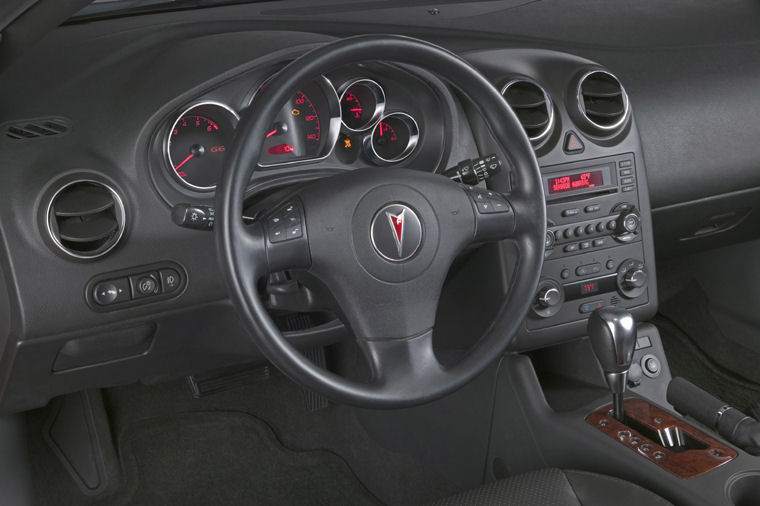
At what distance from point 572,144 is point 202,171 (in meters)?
0.78

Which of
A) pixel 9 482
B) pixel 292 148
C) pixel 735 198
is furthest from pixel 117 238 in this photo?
pixel 735 198

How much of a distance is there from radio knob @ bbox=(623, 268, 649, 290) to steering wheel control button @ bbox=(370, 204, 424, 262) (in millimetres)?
716

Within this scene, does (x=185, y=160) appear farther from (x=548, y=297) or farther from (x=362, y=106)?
(x=548, y=297)

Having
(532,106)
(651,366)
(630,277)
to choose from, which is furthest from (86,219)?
(651,366)

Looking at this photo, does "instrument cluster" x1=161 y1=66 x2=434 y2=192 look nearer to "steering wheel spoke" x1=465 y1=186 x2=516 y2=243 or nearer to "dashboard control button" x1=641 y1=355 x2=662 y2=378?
"steering wheel spoke" x1=465 y1=186 x2=516 y2=243

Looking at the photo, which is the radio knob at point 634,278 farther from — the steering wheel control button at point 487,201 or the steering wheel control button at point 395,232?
the steering wheel control button at point 395,232

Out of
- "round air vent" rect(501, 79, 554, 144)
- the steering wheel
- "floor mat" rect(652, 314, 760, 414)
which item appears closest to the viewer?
the steering wheel

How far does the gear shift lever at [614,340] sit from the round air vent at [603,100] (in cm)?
47

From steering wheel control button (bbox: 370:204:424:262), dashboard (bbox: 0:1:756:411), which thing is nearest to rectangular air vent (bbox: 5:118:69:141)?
dashboard (bbox: 0:1:756:411)

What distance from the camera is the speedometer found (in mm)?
1521

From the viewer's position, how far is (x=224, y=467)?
227cm

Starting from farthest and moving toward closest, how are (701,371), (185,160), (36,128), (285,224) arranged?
(701,371) → (185,160) → (36,128) → (285,224)

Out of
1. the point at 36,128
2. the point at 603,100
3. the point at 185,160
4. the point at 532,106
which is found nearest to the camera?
the point at 36,128

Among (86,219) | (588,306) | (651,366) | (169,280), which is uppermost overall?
(86,219)
